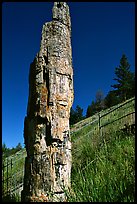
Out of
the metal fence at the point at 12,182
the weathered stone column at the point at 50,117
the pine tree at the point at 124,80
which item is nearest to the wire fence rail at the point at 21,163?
the metal fence at the point at 12,182

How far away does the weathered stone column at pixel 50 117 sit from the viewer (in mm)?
5422

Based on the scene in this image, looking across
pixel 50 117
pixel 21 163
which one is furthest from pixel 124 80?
pixel 50 117

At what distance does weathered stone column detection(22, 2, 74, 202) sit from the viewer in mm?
5422

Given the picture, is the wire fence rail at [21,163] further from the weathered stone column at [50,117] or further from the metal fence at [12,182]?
the weathered stone column at [50,117]

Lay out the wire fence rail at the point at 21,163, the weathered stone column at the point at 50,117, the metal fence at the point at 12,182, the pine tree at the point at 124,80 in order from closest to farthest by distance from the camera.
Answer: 1. the weathered stone column at the point at 50,117
2. the metal fence at the point at 12,182
3. the wire fence rail at the point at 21,163
4. the pine tree at the point at 124,80

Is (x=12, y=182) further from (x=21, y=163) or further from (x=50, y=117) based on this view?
(x=50, y=117)

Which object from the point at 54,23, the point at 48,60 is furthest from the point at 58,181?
the point at 54,23

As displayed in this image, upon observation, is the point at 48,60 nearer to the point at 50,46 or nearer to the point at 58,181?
the point at 50,46

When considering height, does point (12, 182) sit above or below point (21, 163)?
below

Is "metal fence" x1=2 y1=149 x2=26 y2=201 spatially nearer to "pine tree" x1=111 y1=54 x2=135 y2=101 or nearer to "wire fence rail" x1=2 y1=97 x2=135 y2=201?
"wire fence rail" x1=2 y1=97 x2=135 y2=201

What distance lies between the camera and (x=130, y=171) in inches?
200

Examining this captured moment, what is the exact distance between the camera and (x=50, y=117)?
5688mm

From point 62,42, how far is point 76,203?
312 cm

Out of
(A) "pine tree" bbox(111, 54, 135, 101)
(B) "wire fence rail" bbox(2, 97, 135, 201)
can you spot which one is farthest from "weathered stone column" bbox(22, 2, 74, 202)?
(A) "pine tree" bbox(111, 54, 135, 101)
